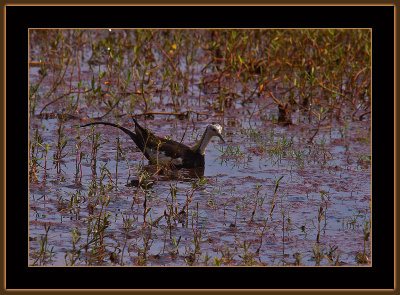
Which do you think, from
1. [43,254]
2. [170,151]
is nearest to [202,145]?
[170,151]

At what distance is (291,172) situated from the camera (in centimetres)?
913

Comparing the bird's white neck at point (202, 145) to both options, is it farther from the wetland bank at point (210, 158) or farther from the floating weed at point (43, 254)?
the floating weed at point (43, 254)

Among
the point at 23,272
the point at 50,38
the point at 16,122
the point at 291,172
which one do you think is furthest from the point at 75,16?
the point at 50,38

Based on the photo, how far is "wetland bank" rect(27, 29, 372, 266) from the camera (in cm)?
679

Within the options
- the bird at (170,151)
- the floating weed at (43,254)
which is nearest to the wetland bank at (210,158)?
the floating weed at (43,254)

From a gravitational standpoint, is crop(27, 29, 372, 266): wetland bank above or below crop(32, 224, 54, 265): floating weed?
above

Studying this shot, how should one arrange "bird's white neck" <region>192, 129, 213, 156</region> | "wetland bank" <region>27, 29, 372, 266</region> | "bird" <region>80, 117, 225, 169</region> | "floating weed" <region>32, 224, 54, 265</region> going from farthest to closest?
"bird's white neck" <region>192, 129, 213, 156</region>, "bird" <region>80, 117, 225, 169</region>, "wetland bank" <region>27, 29, 372, 266</region>, "floating weed" <region>32, 224, 54, 265</region>

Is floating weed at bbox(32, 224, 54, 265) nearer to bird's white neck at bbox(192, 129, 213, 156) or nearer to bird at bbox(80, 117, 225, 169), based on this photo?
bird at bbox(80, 117, 225, 169)

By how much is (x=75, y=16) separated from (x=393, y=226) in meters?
3.24

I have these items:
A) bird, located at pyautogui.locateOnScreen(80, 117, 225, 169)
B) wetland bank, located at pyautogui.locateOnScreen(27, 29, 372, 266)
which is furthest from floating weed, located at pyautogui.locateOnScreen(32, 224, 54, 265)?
bird, located at pyautogui.locateOnScreen(80, 117, 225, 169)

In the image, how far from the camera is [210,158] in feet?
32.2

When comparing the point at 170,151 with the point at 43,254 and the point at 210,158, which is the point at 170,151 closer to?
the point at 210,158

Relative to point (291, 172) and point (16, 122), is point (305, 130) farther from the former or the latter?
point (16, 122)

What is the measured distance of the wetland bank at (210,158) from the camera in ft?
22.3
